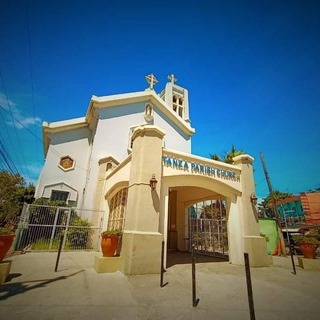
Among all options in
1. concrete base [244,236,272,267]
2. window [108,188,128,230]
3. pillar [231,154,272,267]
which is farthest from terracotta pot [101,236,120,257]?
concrete base [244,236,272,267]

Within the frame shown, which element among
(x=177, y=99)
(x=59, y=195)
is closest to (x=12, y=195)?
(x=59, y=195)

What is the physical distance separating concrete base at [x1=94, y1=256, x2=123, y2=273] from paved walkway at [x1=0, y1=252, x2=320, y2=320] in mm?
223

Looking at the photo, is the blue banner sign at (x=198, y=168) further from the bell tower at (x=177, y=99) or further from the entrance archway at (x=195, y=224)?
the bell tower at (x=177, y=99)

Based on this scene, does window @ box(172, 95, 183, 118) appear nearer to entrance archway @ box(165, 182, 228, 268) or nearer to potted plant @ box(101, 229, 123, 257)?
entrance archway @ box(165, 182, 228, 268)

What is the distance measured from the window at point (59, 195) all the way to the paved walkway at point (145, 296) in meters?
8.53

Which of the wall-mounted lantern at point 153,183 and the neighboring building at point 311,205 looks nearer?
the wall-mounted lantern at point 153,183

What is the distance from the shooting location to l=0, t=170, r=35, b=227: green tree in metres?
16.1

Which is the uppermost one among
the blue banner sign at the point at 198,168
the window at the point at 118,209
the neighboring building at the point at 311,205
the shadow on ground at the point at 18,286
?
the neighboring building at the point at 311,205

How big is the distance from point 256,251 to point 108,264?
18.8 ft

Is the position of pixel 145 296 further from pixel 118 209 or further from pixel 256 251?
pixel 118 209

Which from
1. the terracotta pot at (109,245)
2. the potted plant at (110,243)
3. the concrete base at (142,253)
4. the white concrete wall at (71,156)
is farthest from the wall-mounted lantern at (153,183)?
the white concrete wall at (71,156)

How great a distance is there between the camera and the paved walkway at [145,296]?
122 inches

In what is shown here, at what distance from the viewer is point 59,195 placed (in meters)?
13.9

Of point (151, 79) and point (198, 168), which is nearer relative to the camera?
point (198, 168)
